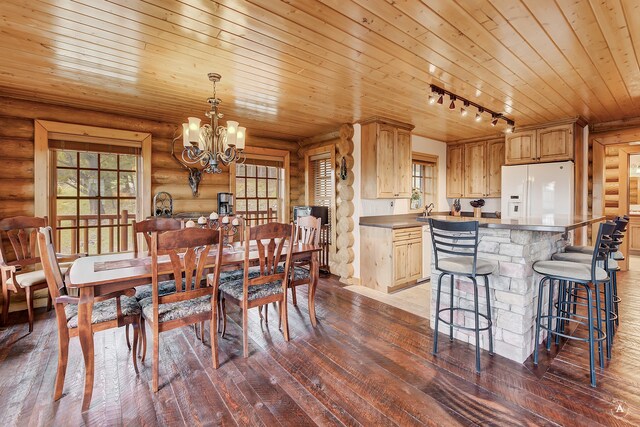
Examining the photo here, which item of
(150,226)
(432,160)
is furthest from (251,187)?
(432,160)

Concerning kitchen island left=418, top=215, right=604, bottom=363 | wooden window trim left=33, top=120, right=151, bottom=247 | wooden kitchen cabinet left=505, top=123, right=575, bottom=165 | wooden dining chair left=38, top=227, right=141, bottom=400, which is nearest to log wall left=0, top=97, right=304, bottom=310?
wooden window trim left=33, top=120, right=151, bottom=247

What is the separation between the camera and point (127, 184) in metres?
4.29

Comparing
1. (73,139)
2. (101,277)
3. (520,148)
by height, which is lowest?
(101,277)

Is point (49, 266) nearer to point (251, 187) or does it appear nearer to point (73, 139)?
point (73, 139)

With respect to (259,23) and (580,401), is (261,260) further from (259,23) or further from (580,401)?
(580,401)

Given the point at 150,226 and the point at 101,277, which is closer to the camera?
the point at 101,277

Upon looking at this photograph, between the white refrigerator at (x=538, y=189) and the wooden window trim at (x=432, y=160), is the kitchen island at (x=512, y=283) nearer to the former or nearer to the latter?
the white refrigerator at (x=538, y=189)

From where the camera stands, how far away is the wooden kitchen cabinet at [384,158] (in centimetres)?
448

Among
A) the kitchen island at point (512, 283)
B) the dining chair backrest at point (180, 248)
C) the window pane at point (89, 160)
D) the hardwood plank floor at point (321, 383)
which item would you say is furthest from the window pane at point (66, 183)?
the kitchen island at point (512, 283)

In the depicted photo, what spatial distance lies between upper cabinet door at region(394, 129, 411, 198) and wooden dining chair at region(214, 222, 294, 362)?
8.56 feet

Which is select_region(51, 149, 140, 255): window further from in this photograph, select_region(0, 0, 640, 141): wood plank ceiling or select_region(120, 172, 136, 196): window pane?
select_region(0, 0, 640, 141): wood plank ceiling

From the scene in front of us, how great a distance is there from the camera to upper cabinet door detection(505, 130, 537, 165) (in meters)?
4.81

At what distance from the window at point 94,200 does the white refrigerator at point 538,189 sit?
219 inches

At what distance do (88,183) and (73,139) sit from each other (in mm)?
563
